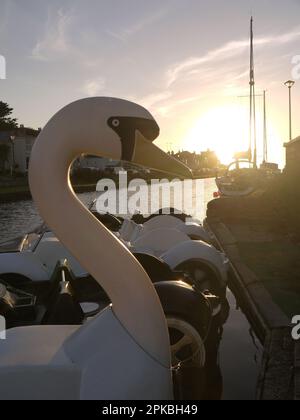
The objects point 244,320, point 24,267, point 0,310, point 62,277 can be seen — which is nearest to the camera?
point 0,310

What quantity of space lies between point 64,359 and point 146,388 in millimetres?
561

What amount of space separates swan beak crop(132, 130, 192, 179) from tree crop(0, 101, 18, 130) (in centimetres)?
7032

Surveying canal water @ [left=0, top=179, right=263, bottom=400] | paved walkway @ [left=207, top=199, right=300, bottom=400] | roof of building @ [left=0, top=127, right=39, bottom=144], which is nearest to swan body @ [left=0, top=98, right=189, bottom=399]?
paved walkway @ [left=207, top=199, right=300, bottom=400]

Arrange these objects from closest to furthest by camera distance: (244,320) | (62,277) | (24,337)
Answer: (24,337), (62,277), (244,320)

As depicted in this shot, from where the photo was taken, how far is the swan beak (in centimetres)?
292

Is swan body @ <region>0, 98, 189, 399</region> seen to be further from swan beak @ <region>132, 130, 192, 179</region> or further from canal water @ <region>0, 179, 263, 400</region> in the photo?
canal water @ <region>0, 179, 263, 400</region>

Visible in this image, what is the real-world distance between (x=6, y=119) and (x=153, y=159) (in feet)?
245

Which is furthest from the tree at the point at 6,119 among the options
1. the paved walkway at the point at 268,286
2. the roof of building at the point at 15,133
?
the paved walkway at the point at 268,286

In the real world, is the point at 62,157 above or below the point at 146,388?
above

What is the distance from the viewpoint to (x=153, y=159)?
2951mm

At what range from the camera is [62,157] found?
2.88 metres
